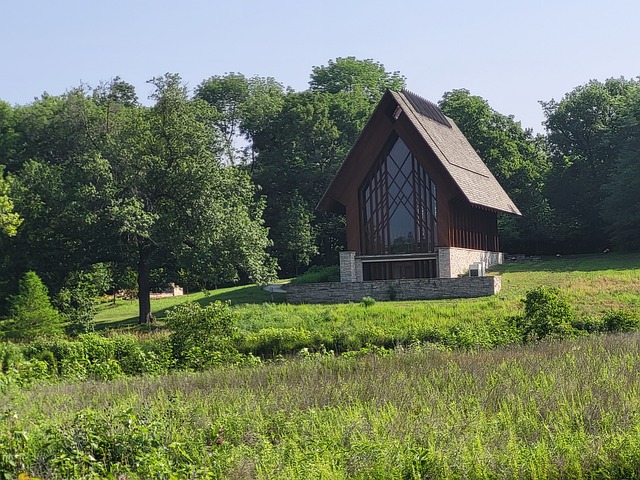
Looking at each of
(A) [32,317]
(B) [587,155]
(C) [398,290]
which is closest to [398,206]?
(C) [398,290]

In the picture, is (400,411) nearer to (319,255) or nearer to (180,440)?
(180,440)

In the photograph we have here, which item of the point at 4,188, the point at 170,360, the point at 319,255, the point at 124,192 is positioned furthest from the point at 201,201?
the point at 319,255

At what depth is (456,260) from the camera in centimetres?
3522

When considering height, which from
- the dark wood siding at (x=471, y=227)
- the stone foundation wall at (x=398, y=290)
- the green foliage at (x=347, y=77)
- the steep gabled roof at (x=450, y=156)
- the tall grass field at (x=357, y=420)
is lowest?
the tall grass field at (x=357, y=420)

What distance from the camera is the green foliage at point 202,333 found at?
1729 cm

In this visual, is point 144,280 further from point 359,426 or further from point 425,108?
point 359,426

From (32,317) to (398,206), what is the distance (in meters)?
16.7

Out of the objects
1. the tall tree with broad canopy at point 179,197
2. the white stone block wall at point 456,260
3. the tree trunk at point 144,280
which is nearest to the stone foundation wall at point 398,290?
the tall tree with broad canopy at point 179,197

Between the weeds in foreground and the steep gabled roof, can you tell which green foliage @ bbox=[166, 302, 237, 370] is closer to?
the weeds in foreground

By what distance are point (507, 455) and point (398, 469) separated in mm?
871

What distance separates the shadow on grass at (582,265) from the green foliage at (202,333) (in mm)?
20921

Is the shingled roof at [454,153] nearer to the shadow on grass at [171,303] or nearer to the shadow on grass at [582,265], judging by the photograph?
the shadow on grass at [582,265]

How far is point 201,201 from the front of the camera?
30.7 meters

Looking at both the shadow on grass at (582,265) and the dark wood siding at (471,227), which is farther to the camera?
the shadow on grass at (582,265)
